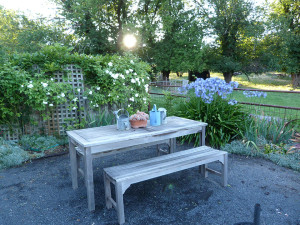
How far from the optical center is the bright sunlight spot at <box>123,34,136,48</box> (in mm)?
15992

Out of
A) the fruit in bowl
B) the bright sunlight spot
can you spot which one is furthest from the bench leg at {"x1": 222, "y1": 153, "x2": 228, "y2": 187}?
the bright sunlight spot

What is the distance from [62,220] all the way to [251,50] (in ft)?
69.4

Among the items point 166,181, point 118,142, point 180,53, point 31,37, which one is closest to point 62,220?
point 118,142

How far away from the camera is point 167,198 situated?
8.63ft

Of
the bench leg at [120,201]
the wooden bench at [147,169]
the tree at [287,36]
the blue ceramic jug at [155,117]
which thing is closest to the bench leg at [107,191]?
the wooden bench at [147,169]

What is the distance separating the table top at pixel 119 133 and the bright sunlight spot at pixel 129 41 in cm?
1422

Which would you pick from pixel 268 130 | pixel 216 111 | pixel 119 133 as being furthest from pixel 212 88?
pixel 119 133

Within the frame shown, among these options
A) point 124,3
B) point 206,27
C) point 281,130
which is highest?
point 124,3

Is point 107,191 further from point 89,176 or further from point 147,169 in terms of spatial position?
point 147,169

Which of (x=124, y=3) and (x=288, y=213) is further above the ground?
(x=124, y=3)

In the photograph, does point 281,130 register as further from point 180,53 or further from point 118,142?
point 180,53

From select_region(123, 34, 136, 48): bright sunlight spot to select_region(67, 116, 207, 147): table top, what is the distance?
14225mm

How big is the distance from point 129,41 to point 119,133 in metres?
14.9

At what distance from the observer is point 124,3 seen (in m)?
16.5
